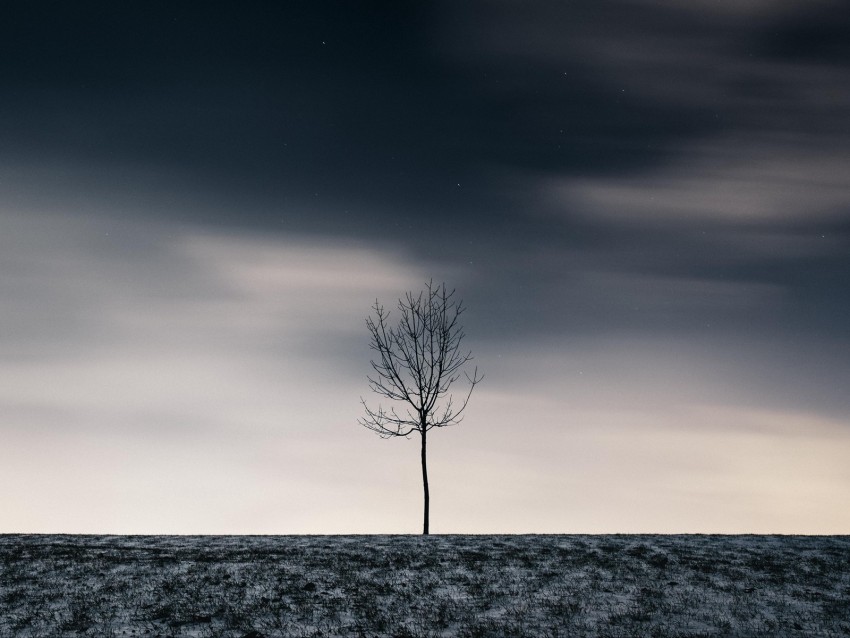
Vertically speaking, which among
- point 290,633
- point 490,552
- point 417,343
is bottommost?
point 290,633

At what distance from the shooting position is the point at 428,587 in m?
19.5

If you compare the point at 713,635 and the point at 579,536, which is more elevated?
Result: the point at 579,536

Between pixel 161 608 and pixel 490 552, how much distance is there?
8875mm

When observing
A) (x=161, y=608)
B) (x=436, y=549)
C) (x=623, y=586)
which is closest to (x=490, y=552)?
(x=436, y=549)

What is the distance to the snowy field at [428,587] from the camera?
17.3 meters

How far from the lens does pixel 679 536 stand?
2559cm

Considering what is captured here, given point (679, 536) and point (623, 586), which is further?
point (679, 536)

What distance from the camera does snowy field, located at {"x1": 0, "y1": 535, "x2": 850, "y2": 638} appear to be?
1728 centimetres

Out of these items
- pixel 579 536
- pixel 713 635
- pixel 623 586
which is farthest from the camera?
pixel 579 536

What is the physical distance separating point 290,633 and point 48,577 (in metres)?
8.06

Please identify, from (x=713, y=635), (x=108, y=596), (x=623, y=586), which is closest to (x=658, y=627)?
(x=713, y=635)

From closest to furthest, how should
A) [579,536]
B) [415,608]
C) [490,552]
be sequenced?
[415,608] < [490,552] < [579,536]

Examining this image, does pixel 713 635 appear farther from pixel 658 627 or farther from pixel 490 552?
pixel 490 552

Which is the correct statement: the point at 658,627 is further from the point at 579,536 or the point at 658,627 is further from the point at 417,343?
the point at 417,343
